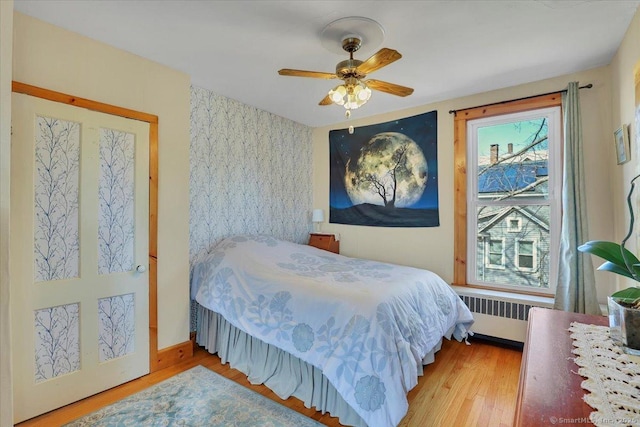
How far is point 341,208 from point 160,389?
2785 mm

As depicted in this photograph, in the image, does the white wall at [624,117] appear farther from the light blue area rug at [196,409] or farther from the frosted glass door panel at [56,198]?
the frosted glass door panel at [56,198]

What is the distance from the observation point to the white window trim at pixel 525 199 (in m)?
2.69

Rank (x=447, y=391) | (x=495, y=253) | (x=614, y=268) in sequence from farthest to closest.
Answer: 1. (x=495, y=253)
2. (x=447, y=391)
3. (x=614, y=268)

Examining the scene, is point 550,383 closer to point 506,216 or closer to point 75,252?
point 506,216

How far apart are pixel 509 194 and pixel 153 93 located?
3.39 metres

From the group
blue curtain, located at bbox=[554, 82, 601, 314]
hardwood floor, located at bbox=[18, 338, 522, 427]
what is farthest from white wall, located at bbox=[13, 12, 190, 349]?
blue curtain, located at bbox=[554, 82, 601, 314]

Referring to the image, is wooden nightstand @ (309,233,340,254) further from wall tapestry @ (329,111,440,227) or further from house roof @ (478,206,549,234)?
house roof @ (478,206,549,234)

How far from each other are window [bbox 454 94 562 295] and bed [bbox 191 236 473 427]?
2.46ft

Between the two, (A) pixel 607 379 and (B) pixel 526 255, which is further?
(B) pixel 526 255

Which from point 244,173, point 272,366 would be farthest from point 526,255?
point 244,173

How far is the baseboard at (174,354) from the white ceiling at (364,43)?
237 centimetres

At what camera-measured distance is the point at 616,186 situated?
229 centimetres

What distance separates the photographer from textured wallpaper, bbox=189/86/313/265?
2.93m

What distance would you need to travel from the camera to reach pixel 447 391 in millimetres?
2133
